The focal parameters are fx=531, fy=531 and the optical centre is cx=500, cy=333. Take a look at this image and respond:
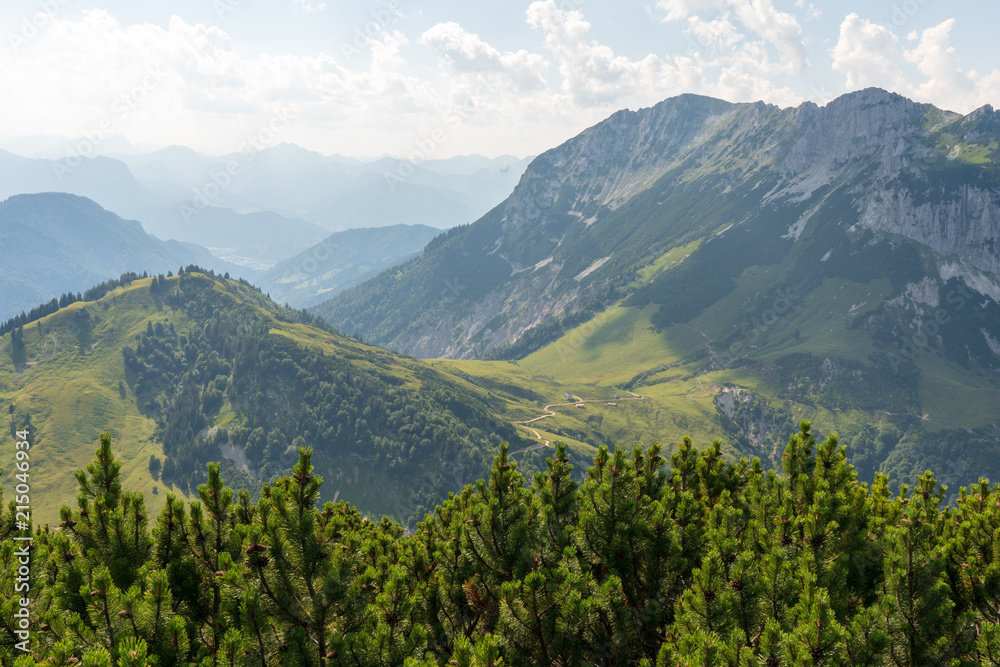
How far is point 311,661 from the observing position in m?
14.9

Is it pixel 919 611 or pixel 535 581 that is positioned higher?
pixel 535 581

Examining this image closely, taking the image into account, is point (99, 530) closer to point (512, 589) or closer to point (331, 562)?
point (331, 562)

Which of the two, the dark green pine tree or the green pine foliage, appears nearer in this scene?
the green pine foliage

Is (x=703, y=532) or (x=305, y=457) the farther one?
(x=703, y=532)

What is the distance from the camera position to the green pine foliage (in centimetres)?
1362

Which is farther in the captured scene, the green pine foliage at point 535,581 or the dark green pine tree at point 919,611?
the dark green pine tree at point 919,611

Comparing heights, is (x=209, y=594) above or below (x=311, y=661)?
above

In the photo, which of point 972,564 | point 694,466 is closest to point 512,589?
point 694,466

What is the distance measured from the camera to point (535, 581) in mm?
15203

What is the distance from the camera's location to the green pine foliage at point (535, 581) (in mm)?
13625

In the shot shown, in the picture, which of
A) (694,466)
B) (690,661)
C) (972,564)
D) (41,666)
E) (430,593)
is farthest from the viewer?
(694,466)

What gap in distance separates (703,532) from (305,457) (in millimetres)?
15735

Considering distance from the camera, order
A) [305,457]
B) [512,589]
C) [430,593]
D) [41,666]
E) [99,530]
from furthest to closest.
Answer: [430,593] → [99,530] → [512,589] → [305,457] → [41,666]

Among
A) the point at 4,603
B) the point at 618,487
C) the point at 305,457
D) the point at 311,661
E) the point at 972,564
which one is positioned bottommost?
the point at 972,564
